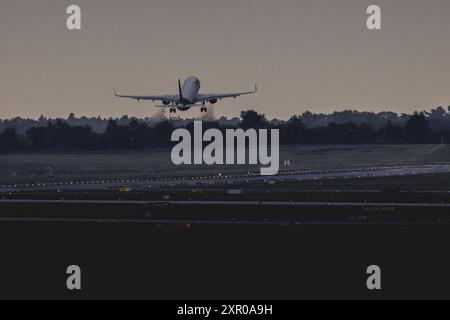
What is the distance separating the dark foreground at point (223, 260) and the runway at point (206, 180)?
185 ft

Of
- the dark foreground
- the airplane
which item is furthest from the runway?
the dark foreground

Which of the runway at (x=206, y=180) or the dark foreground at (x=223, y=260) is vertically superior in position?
the runway at (x=206, y=180)

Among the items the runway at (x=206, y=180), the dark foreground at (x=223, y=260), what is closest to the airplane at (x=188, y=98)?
the runway at (x=206, y=180)

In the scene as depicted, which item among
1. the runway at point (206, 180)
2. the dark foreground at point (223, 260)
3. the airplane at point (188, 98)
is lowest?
the dark foreground at point (223, 260)

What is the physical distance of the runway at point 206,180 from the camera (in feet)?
485

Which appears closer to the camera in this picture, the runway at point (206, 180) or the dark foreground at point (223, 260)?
the dark foreground at point (223, 260)

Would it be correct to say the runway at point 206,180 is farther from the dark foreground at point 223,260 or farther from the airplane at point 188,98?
the dark foreground at point 223,260

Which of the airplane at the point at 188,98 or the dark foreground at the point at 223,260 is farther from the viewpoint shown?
the airplane at the point at 188,98

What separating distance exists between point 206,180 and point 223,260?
93.5 m

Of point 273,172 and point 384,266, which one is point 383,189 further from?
point 384,266

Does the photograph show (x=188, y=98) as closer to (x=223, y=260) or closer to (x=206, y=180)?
(x=206, y=180)

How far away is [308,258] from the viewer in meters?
70.2

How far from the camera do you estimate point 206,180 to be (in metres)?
163
